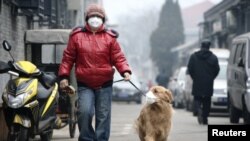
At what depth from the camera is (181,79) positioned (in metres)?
37.7

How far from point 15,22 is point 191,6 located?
506 feet

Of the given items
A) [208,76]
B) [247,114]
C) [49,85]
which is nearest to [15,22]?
[208,76]

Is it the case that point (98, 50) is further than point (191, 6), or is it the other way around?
point (191, 6)

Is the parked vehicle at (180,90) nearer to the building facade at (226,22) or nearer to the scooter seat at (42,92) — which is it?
the building facade at (226,22)

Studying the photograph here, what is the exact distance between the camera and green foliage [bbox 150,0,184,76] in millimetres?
105625

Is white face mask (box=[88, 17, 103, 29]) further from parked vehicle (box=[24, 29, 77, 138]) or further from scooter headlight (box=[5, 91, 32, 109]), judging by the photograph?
parked vehicle (box=[24, 29, 77, 138])

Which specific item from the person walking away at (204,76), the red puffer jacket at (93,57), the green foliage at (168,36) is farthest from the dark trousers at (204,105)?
the green foliage at (168,36)

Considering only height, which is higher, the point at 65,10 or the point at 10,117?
the point at 65,10

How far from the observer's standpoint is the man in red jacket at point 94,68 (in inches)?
436

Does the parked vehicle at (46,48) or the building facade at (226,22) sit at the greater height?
the building facade at (226,22)

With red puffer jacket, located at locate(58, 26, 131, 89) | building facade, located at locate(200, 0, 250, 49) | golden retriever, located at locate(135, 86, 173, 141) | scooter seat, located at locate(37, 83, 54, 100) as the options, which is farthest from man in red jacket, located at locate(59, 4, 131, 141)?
building facade, located at locate(200, 0, 250, 49)

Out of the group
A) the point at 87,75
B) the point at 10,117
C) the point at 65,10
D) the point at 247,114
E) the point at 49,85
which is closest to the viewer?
the point at 87,75

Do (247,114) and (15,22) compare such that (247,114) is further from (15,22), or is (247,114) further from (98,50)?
(98,50)

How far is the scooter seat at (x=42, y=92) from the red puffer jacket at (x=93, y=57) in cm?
135
